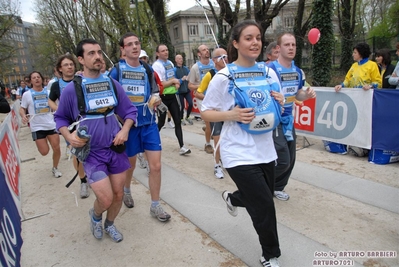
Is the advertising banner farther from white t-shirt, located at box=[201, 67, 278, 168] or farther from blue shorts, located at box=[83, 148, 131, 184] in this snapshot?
blue shorts, located at box=[83, 148, 131, 184]

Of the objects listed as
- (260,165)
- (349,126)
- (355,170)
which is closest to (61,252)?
(260,165)

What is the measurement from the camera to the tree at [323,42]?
10219mm

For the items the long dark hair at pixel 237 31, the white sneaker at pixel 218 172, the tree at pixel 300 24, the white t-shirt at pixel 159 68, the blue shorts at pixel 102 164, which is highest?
the tree at pixel 300 24

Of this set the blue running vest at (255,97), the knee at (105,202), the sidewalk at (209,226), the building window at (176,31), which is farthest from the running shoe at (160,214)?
the building window at (176,31)

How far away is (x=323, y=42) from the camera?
10.8 meters

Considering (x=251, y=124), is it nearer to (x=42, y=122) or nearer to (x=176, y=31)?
(x=42, y=122)

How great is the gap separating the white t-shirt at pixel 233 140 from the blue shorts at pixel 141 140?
1.22 meters

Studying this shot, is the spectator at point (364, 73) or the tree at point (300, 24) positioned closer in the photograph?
the spectator at point (364, 73)

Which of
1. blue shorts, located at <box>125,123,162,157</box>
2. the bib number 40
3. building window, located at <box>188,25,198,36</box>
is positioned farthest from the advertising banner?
building window, located at <box>188,25,198,36</box>

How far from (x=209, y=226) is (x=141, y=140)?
1.29m

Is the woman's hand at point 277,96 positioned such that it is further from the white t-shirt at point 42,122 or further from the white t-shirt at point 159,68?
the white t-shirt at point 42,122

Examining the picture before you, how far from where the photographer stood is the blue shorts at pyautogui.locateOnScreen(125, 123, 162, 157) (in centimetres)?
358

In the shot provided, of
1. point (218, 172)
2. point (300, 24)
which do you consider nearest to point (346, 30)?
point (300, 24)

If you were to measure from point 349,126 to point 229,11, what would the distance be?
1334cm
